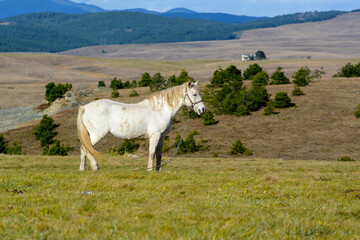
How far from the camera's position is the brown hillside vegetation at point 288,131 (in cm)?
4172

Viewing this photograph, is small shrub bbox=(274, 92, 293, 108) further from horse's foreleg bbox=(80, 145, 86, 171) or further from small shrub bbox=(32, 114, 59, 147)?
horse's foreleg bbox=(80, 145, 86, 171)

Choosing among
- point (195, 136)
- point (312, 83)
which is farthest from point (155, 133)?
point (312, 83)

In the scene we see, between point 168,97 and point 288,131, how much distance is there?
3604cm

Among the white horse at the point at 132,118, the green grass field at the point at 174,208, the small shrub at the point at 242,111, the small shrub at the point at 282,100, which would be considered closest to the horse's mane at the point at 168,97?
the white horse at the point at 132,118

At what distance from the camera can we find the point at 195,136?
49.4 metres

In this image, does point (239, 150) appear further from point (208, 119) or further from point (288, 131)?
point (208, 119)

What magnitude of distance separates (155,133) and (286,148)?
29.9m

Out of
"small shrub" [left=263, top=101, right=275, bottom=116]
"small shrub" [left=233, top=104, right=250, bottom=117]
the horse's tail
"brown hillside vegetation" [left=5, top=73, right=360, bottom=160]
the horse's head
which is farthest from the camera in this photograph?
"small shrub" [left=233, top=104, right=250, bottom=117]

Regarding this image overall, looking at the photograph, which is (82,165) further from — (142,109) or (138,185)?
(138,185)

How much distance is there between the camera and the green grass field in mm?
6055

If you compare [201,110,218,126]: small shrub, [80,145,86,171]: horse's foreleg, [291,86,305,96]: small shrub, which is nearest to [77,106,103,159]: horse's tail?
[80,145,86,171]: horse's foreleg

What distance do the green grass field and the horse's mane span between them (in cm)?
270

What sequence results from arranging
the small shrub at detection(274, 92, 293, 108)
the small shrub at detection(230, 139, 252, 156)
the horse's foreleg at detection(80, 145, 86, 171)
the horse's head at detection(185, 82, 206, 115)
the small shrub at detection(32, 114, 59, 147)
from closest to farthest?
the horse's head at detection(185, 82, 206, 115) → the horse's foreleg at detection(80, 145, 86, 171) → the small shrub at detection(230, 139, 252, 156) → the small shrub at detection(32, 114, 59, 147) → the small shrub at detection(274, 92, 293, 108)

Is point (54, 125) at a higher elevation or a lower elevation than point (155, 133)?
lower
